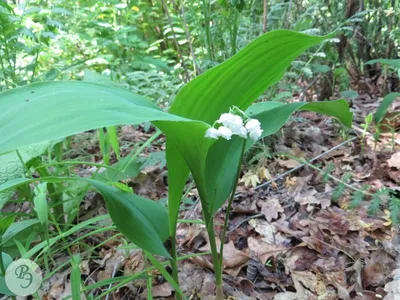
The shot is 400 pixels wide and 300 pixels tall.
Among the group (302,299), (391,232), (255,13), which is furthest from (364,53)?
(302,299)

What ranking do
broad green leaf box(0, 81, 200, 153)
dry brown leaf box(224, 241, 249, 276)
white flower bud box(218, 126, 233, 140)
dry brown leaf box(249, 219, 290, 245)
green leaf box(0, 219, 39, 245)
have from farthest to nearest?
dry brown leaf box(249, 219, 290, 245)
dry brown leaf box(224, 241, 249, 276)
green leaf box(0, 219, 39, 245)
white flower bud box(218, 126, 233, 140)
broad green leaf box(0, 81, 200, 153)

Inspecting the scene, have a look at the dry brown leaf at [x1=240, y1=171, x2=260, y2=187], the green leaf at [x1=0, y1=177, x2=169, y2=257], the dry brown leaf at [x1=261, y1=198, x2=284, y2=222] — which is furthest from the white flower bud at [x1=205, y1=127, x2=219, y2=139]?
the dry brown leaf at [x1=240, y1=171, x2=260, y2=187]

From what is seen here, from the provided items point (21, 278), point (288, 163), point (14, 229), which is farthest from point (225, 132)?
point (288, 163)

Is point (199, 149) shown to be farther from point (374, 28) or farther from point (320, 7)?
point (374, 28)

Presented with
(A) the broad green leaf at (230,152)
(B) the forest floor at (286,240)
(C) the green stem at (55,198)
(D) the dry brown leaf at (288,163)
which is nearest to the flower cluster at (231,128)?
(A) the broad green leaf at (230,152)

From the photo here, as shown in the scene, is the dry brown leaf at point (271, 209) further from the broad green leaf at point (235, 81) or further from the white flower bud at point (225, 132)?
the white flower bud at point (225, 132)

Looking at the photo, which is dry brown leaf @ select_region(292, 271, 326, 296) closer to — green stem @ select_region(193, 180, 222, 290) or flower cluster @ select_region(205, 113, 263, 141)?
green stem @ select_region(193, 180, 222, 290)

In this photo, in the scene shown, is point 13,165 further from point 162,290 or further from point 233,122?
point 233,122
